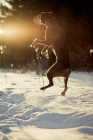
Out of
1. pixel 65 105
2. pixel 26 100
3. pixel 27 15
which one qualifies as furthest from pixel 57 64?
pixel 27 15

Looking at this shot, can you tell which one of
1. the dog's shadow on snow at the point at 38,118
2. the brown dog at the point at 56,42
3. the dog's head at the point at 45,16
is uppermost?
the dog's head at the point at 45,16

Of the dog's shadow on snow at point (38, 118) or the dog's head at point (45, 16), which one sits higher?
the dog's head at point (45, 16)

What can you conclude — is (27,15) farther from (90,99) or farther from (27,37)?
(90,99)

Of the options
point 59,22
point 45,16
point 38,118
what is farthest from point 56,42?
point 59,22

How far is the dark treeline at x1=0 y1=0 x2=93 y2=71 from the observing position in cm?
1359

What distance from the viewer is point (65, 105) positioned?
25.6ft

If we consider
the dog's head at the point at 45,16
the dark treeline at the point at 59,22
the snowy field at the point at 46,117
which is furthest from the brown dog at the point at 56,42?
the dark treeline at the point at 59,22

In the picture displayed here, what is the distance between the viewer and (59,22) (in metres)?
14.1

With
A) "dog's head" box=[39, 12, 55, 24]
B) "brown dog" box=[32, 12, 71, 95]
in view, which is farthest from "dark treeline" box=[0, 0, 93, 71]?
"dog's head" box=[39, 12, 55, 24]

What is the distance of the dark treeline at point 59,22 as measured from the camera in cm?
1359

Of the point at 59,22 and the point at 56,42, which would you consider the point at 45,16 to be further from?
the point at 59,22

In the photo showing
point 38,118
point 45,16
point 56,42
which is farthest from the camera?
point 38,118

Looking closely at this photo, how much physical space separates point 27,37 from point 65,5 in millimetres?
8179

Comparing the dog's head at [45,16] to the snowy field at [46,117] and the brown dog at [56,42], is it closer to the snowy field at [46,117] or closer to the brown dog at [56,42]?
the brown dog at [56,42]
